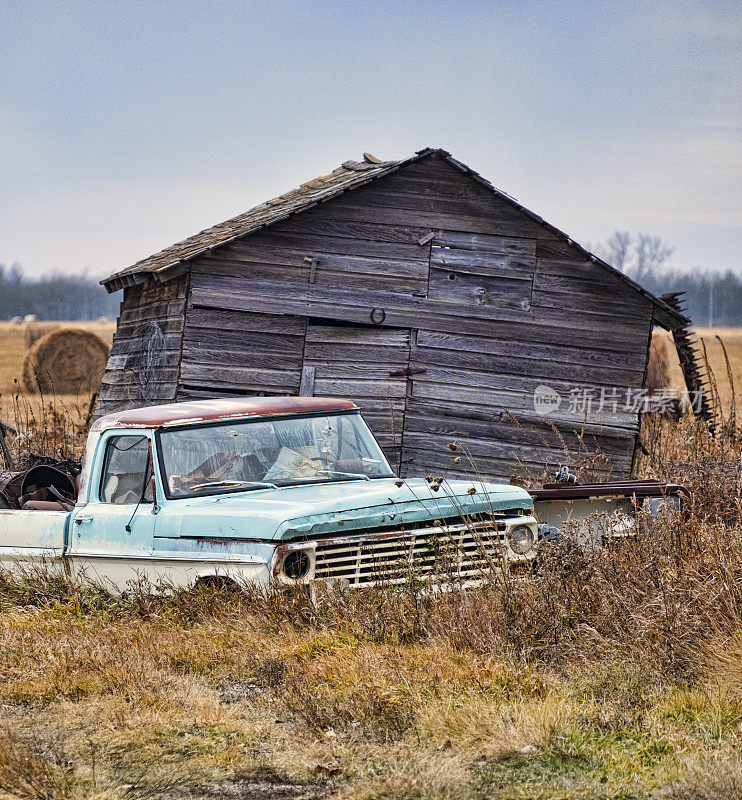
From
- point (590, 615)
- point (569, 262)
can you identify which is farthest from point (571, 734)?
point (569, 262)

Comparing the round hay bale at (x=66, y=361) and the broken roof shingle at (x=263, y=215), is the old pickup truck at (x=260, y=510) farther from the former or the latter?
the round hay bale at (x=66, y=361)

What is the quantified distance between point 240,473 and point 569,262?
25.0ft

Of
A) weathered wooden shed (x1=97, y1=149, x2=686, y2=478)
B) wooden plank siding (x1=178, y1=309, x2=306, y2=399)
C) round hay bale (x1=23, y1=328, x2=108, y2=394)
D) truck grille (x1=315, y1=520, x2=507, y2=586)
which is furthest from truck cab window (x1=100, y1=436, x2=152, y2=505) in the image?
round hay bale (x1=23, y1=328, x2=108, y2=394)

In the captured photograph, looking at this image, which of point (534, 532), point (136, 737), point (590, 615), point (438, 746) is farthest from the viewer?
point (534, 532)

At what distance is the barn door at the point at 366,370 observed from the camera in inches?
477

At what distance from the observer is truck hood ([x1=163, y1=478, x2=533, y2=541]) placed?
5168mm

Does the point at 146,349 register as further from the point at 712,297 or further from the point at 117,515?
the point at 712,297

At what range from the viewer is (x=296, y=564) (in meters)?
5.22

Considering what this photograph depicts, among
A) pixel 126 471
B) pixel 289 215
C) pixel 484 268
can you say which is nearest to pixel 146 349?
pixel 289 215

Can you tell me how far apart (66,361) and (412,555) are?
907 inches

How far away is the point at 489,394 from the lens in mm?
12430

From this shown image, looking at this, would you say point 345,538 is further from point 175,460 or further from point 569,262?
point 569,262

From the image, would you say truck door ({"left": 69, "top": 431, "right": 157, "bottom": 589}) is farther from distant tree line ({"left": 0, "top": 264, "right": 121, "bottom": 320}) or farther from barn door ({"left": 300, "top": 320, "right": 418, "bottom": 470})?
distant tree line ({"left": 0, "top": 264, "right": 121, "bottom": 320})

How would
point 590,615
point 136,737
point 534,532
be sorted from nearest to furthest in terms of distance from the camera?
point 136,737 → point 590,615 → point 534,532
